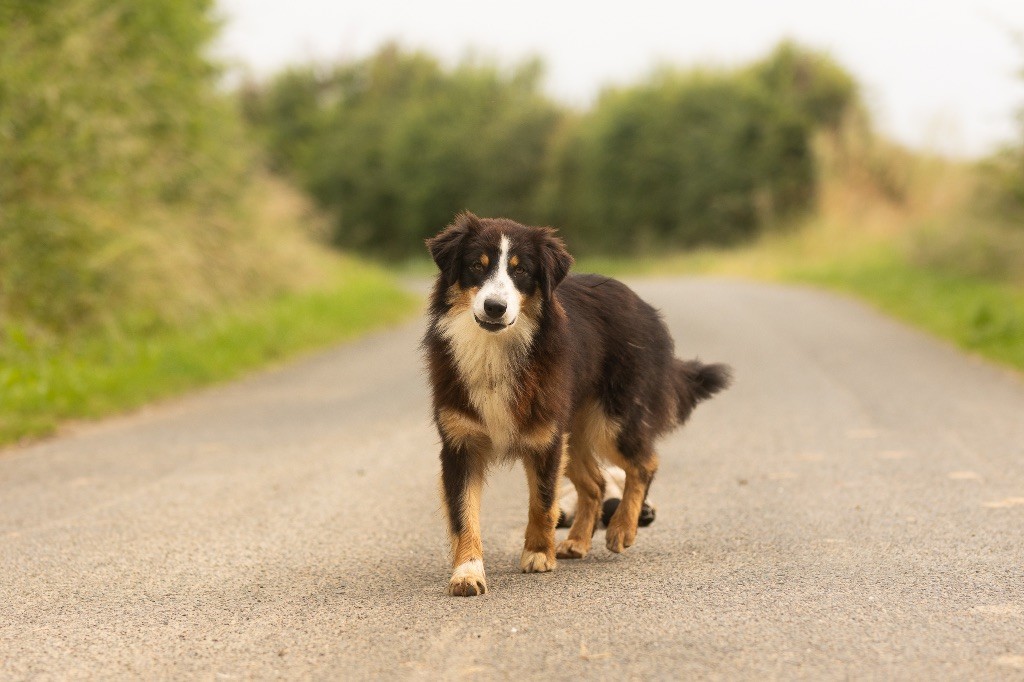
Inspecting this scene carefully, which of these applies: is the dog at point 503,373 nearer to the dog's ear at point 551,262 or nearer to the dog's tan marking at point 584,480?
the dog's ear at point 551,262

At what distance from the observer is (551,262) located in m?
5.14

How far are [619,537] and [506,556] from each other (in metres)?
0.52

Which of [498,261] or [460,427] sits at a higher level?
[498,261]

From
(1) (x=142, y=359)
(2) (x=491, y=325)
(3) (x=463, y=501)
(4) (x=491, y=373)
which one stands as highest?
(2) (x=491, y=325)

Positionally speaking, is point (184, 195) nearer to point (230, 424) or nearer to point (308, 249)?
point (308, 249)

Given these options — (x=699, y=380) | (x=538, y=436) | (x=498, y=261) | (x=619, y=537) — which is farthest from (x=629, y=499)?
(x=498, y=261)

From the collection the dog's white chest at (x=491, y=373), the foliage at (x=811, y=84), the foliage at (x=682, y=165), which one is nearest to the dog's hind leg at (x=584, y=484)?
the dog's white chest at (x=491, y=373)

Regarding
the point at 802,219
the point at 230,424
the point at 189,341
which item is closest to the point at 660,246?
the point at 802,219

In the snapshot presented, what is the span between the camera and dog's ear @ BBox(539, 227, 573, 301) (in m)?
5.13

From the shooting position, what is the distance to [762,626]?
4.27 meters

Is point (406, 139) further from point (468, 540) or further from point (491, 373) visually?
point (468, 540)

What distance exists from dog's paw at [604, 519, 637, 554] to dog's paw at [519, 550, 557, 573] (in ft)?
1.38

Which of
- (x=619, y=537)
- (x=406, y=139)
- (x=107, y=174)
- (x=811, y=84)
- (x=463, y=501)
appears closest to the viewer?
(x=463, y=501)

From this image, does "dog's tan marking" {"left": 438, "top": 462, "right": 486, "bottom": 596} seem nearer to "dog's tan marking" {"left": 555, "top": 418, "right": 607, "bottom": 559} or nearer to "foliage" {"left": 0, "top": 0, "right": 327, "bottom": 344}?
"dog's tan marking" {"left": 555, "top": 418, "right": 607, "bottom": 559}
